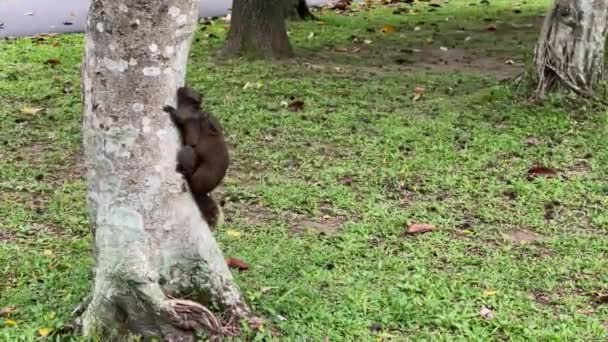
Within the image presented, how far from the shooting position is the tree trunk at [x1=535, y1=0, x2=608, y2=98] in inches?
228

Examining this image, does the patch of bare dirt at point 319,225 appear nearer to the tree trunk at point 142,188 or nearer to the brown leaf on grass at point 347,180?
the brown leaf on grass at point 347,180

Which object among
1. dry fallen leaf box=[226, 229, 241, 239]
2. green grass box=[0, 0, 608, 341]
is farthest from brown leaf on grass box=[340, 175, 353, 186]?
dry fallen leaf box=[226, 229, 241, 239]

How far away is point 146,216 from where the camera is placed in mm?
2748

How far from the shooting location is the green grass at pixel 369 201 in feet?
10.7

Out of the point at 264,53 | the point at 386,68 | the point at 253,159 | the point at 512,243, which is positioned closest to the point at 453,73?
the point at 386,68

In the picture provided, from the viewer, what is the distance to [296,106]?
634 centimetres

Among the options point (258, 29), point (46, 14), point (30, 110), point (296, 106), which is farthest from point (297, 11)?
point (30, 110)

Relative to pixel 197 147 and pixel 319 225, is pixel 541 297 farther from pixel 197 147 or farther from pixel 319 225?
pixel 197 147

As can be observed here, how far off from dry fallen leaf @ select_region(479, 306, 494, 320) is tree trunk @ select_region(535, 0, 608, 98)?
3.18 meters

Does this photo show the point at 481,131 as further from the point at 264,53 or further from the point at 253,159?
the point at 264,53

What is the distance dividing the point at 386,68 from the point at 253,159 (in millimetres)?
3127

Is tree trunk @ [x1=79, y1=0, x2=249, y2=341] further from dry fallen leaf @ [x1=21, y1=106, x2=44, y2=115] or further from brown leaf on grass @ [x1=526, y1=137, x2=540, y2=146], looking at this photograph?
dry fallen leaf @ [x1=21, y1=106, x2=44, y2=115]

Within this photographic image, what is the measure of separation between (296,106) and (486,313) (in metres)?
3.38

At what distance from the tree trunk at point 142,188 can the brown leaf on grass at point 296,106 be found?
11.5 feet
